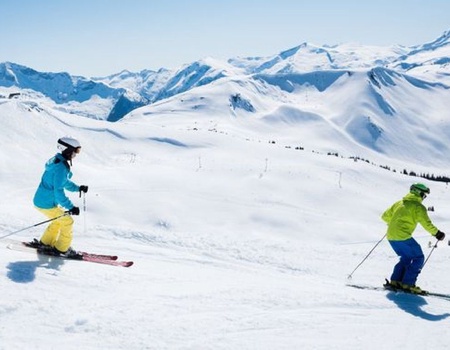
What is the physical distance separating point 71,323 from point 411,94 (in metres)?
163

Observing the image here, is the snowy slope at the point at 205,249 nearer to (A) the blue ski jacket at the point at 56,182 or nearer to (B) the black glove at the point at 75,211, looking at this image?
(B) the black glove at the point at 75,211

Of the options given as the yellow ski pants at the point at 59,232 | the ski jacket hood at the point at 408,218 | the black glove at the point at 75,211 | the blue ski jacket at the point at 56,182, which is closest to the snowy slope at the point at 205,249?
the yellow ski pants at the point at 59,232

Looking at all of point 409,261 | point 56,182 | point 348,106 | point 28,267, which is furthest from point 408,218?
point 348,106

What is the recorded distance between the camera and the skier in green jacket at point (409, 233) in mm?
8766

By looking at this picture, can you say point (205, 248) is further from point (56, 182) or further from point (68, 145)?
point (68, 145)

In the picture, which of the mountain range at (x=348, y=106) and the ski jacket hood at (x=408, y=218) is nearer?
the ski jacket hood at (x=408, y=218)

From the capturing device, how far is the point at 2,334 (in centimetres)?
518

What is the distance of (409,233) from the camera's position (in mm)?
8859

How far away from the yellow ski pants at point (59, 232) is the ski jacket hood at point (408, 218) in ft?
19.8

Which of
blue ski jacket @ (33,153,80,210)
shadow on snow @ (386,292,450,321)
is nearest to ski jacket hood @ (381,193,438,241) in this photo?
shadow on snow @ (386,292,450,321)

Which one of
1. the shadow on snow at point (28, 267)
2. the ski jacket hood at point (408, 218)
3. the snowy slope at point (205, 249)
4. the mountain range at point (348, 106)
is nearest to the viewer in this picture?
the snowy slope at point (205, 249)

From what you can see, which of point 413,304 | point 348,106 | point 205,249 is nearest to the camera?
point 413,304

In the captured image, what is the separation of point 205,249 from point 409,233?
4925mm

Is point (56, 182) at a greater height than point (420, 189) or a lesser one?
lesser
